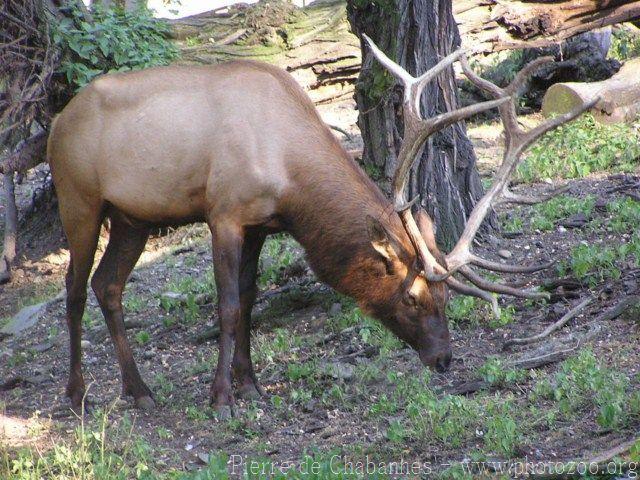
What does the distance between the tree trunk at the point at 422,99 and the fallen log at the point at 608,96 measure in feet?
11.3

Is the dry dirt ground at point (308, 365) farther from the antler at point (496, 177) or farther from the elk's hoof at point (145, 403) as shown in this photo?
the antler at point (496, 177)

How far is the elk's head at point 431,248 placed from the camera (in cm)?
596

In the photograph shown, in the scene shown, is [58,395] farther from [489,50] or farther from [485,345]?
[489,50]

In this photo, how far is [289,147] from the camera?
6301mm

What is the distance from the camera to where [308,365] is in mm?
6727

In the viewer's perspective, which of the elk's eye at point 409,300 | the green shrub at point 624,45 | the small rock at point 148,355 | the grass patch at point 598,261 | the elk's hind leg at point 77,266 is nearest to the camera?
the elk's eye at point 409,300

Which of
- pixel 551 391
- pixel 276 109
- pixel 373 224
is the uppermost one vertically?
pixel 276 109

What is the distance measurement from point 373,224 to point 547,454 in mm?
1951

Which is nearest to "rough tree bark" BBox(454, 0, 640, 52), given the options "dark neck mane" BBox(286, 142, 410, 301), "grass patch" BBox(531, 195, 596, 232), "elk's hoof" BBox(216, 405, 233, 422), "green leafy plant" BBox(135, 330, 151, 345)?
"grass patch" BBox(531, 195, 596, 232)

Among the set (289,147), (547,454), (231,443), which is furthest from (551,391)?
(289,147)

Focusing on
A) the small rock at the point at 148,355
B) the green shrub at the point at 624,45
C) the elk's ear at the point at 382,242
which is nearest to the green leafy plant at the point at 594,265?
the elk's ear at the point at 382,242

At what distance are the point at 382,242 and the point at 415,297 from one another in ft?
1.31

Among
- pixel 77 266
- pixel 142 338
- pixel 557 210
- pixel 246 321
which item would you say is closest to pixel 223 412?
pixel 246 321

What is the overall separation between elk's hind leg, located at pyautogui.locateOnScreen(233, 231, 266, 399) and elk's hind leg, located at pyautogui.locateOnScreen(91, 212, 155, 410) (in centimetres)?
74
